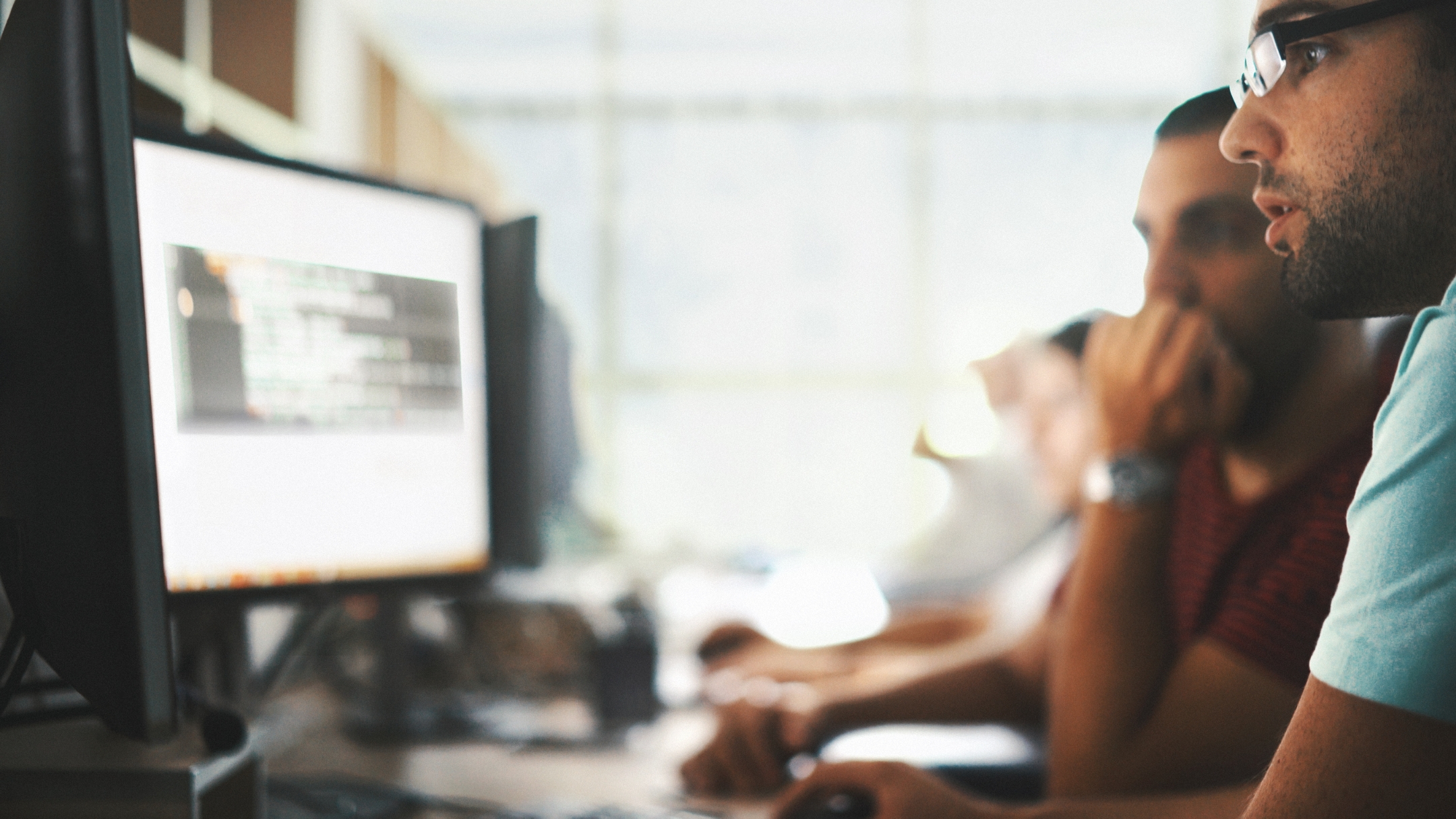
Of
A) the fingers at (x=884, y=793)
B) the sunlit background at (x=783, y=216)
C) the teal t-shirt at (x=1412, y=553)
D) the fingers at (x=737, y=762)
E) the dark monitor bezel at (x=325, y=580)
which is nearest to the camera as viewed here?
the teal t-shirt at (x=1412, y=553)

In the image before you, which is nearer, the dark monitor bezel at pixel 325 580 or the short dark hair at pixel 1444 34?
the short dark hair at pixel 1444 34

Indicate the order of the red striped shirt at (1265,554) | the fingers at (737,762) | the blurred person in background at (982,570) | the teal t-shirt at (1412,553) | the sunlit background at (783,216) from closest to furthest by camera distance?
1. the teal t-shirt at (1412,553)
2. the red striped shirt at (1265,554)
3. the fingers at (737,762)
4. the blurred person in background at (982,570)
5. the sunlit background at (783,216)

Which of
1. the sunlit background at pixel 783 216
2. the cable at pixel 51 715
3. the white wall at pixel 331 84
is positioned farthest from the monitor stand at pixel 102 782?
the sunlit background at pixel 783 216

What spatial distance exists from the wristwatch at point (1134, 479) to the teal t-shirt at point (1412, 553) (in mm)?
544

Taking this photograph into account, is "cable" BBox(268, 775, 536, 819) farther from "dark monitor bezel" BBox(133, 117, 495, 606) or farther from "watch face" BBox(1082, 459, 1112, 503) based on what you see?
"watch face" BBox(1082, 459, 1112, 503)

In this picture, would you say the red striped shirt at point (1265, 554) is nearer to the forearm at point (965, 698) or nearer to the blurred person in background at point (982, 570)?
the blurred person in background at point (982, 570)

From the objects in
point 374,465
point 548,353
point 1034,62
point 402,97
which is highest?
point 1034,62

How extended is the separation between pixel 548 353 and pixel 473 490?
38cm

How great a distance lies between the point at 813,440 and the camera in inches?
181

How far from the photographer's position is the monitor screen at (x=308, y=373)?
721 mm

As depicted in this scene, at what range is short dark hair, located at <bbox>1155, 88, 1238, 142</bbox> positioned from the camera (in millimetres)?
459

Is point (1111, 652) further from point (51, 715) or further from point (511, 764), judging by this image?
point (51, 715)

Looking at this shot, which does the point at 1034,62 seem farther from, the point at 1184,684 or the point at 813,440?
the point at 1184,684

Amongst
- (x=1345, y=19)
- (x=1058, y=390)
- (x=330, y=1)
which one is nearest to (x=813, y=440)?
(x=1058, y=390)
